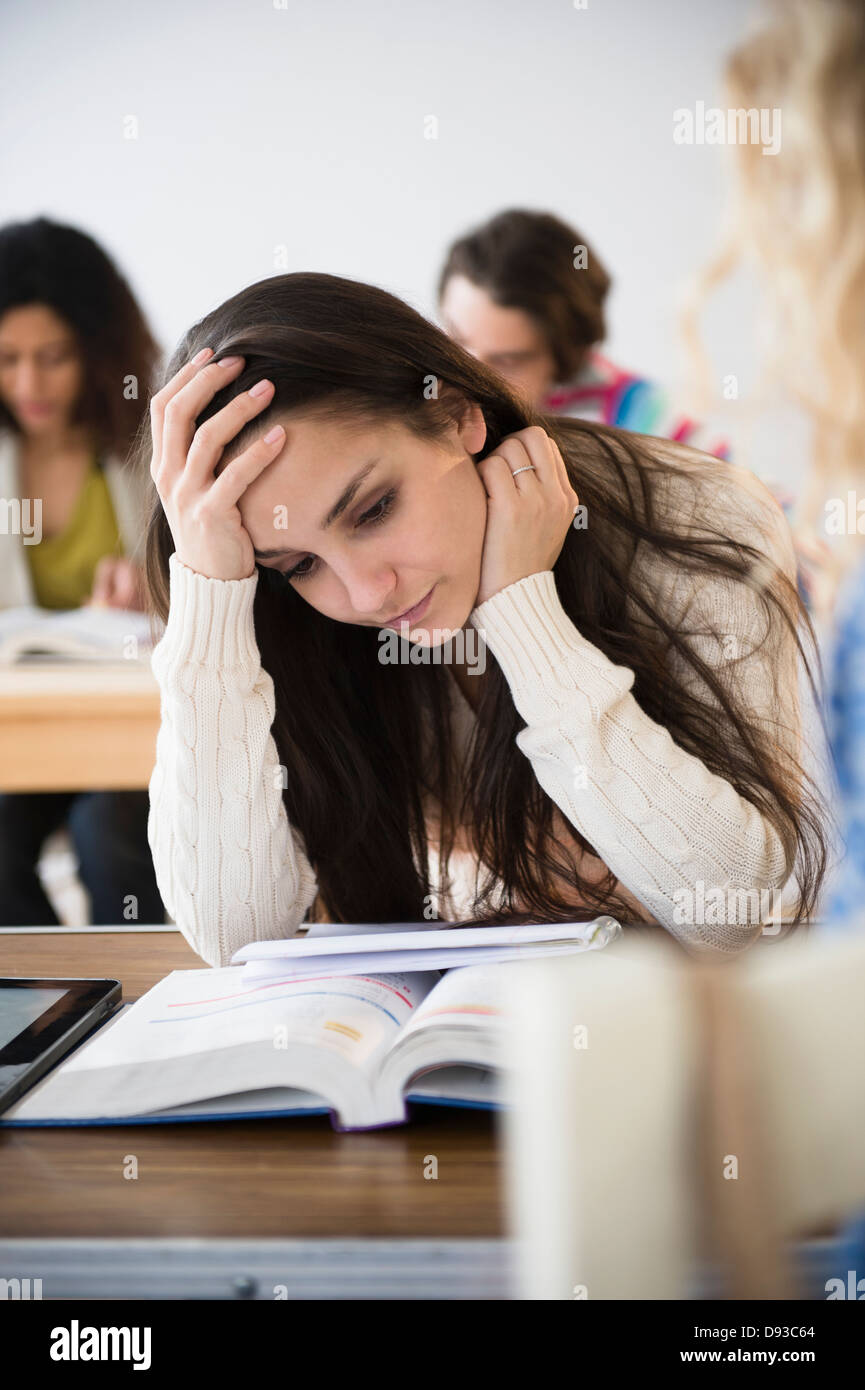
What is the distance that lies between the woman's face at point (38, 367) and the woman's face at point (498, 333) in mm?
708

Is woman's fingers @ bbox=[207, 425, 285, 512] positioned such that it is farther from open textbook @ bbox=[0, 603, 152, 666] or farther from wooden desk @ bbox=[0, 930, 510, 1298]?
open textbook @ bbox=[0, 603, 152, 666]

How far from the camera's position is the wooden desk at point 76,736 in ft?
6.56

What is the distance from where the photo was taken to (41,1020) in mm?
750

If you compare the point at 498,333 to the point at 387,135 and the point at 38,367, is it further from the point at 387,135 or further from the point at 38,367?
the point at 387,135

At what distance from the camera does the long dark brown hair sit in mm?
948

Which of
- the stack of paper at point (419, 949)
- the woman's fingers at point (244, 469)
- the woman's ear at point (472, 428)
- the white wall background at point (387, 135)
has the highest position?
the white wall background at point (387, 135)

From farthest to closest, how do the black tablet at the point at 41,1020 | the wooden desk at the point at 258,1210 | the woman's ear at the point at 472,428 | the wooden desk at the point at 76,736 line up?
the wooden desk at the point at 76,736, the woman's ear at the point at 472,428, the black tablet at the point at 41,1020, the wooden desk at the point at 258,1210

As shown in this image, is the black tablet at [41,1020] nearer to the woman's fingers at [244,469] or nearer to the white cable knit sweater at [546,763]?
the white cable knit sweater at [546,763]

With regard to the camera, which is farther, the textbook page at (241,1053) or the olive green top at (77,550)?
the olive green top at (77,550)

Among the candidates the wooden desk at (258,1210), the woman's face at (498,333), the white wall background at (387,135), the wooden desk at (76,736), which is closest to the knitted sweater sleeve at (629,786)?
the wooden desk at (258,1210)

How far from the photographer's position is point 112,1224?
0.55 metres

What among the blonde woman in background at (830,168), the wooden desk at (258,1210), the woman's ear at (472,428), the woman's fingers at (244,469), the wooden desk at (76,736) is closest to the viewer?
the wooden desk at (258,1210)
